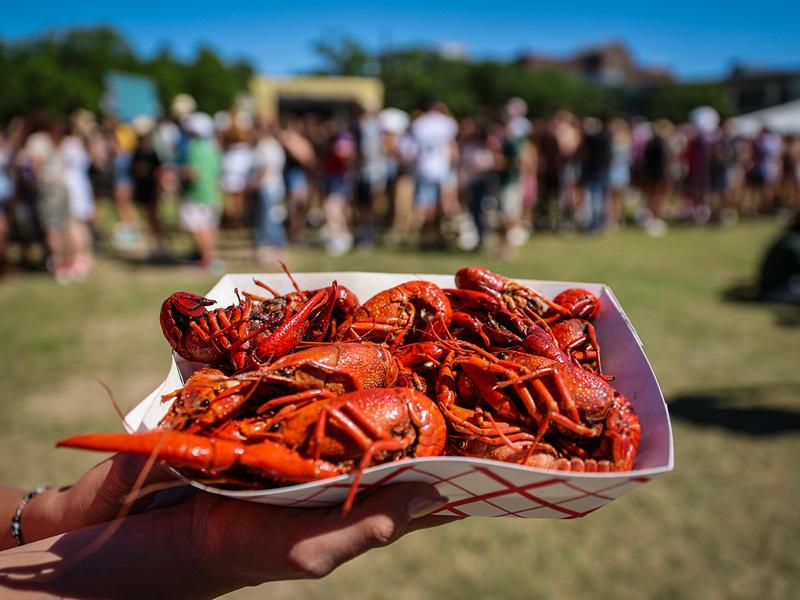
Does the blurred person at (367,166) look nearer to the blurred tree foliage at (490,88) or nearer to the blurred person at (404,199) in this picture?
the blurred person at (404,199)

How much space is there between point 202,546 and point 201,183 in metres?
7.95

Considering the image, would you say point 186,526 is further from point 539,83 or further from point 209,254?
point 539,83

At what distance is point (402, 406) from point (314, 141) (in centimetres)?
1305

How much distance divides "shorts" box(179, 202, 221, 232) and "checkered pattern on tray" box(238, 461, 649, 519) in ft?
26.6

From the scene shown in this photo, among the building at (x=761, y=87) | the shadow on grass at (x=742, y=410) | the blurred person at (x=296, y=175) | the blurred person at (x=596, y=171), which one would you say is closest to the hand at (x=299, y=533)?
the shadow on grass at (x=742, y=410)

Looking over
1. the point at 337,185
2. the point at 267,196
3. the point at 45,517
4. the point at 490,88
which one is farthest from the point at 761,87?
the point at 45,517

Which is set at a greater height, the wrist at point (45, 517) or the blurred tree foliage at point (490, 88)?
the blurred tree foliage at point (490, 88)

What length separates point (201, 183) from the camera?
8.63 metres

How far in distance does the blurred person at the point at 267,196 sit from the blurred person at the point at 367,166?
66.2 inches

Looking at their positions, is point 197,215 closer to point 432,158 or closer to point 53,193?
point 53,193

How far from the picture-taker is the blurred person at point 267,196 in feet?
30.9

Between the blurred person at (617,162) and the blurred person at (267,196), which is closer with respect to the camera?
the blurred person at (267,196)

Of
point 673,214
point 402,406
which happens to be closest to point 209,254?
point 402,406

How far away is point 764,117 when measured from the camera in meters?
20.7
